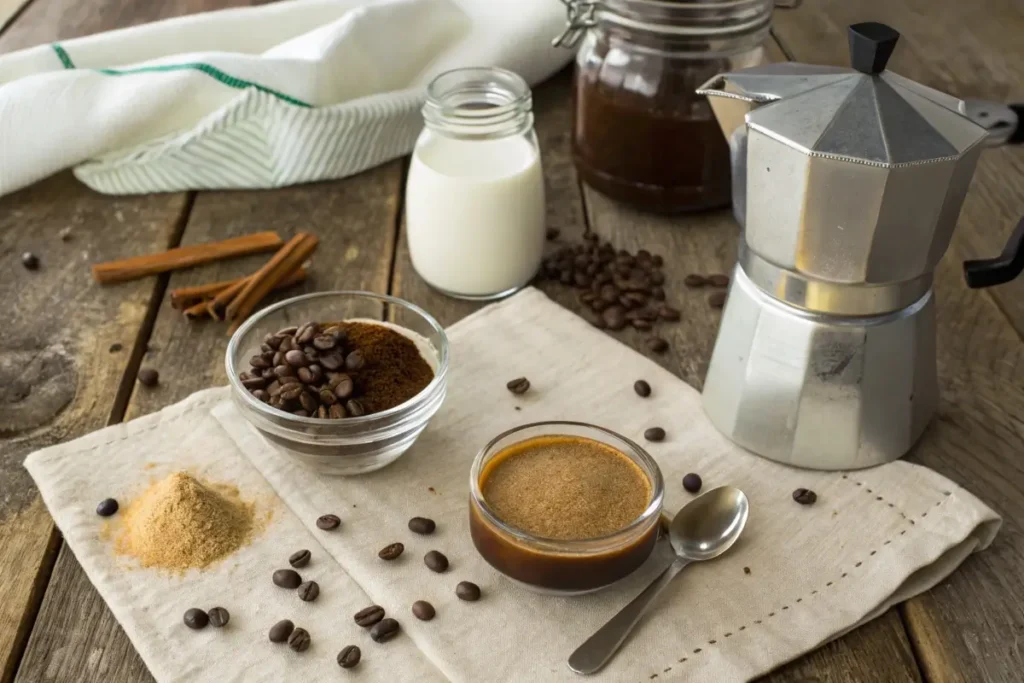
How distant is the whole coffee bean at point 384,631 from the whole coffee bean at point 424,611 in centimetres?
2

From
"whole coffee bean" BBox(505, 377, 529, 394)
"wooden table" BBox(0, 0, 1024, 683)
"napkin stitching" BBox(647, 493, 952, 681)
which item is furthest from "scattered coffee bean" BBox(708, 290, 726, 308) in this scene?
"napkin stitching" BBox(647, 493, 952, 681)

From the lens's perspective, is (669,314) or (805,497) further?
(669,314)

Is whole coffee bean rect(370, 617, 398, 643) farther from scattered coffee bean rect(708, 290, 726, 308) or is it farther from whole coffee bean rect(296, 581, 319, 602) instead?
scattered coffee bean rect(708, 290, 726, 308)

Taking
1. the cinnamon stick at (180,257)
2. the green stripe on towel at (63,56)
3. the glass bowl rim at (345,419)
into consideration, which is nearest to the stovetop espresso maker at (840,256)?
the glass bowl rim at (345,419)

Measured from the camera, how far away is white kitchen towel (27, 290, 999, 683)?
83 cm

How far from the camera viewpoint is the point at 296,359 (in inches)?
40.3

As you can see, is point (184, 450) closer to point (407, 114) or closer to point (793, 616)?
point (793, 616)

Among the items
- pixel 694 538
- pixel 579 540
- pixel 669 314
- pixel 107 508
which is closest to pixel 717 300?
pixel 669 314

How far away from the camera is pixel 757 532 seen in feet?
3.12

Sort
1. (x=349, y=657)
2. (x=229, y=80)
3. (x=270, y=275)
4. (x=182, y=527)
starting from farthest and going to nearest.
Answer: (x=229, y=80), (x=270, y=275), (x=182, y=527), (x=349, y=657)

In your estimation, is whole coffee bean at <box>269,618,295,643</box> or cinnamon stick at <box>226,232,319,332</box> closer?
whole coffee bean at <box>269,618,295,643</box>

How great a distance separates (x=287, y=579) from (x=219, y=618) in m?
0.07

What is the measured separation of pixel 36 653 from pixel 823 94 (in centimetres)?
83

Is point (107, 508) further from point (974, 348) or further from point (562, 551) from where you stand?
point (974, 348)
